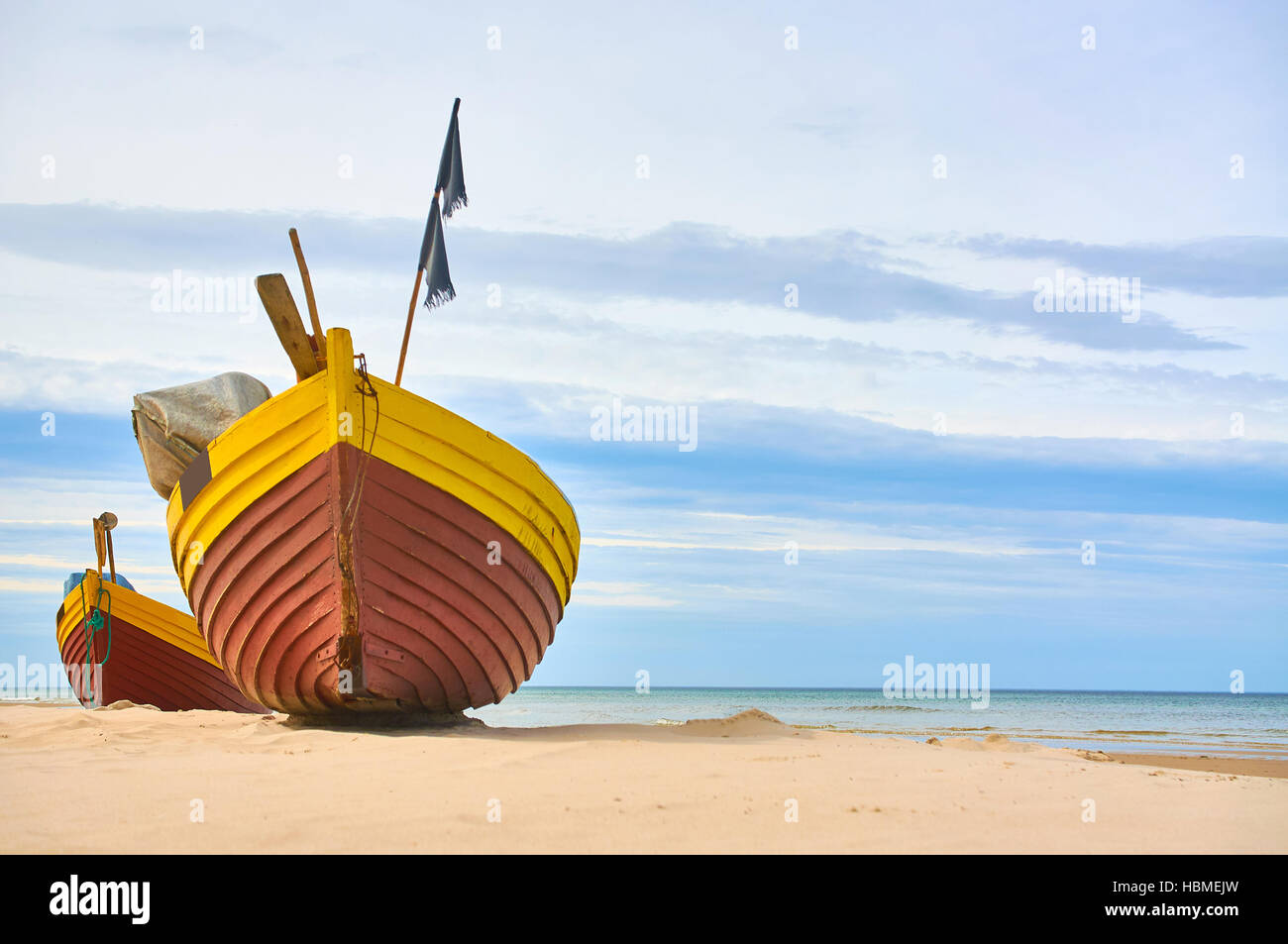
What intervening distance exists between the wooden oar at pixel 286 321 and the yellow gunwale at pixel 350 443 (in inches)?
10.3

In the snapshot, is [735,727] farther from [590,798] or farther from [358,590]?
[590,798]

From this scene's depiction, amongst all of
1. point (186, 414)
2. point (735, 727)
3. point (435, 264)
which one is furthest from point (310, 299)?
point (735, 727)

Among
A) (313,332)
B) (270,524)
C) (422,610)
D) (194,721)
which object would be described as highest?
(313,332)

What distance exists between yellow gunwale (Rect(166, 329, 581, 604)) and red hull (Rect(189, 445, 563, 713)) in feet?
0.26

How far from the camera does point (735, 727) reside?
693 cm

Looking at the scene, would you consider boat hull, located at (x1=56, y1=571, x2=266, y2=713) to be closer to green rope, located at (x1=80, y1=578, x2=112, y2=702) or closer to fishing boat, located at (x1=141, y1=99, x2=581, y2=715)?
green rope, located at (x1=80, y1=578, x2=112, y2=702)

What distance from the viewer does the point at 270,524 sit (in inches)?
227

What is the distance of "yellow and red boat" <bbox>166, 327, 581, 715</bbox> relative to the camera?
18.4 feet

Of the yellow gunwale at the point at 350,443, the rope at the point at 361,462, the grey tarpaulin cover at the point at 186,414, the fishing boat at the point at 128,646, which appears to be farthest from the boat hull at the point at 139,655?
the rope at the point at 361,462

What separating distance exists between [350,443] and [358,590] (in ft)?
2.79
